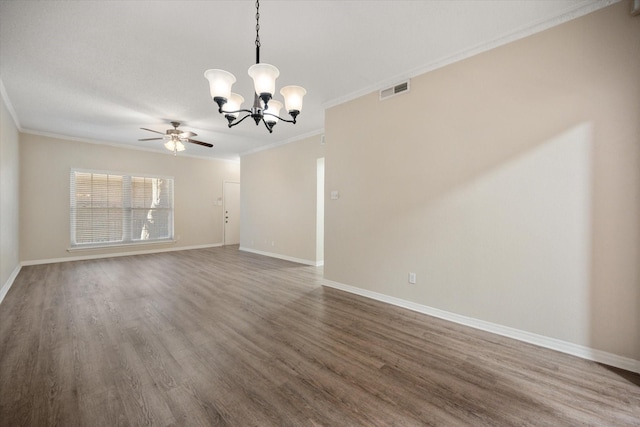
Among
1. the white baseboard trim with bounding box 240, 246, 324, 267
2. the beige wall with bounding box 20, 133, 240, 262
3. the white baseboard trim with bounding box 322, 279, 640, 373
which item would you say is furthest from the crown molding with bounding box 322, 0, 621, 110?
the beige wall with bounding box 20, 133, 240, 262

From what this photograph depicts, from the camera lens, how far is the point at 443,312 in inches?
117

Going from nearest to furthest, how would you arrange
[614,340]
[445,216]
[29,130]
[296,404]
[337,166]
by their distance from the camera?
[296,404]
[614,340]
[445,216]
[337,166]
[29,130]

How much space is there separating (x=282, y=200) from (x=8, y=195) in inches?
188

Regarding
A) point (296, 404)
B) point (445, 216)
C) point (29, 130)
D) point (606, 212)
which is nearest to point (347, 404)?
point (296, 404)

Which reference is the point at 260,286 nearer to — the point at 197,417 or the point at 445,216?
the point at 197,417

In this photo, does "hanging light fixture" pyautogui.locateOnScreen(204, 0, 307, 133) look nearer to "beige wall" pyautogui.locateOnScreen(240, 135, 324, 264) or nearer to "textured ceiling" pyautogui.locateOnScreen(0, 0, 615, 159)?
"textured ceiling" pyautogui.locateOnScreen(0, 0, 615, 159)

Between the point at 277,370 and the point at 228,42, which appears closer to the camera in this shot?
the point at 277,370

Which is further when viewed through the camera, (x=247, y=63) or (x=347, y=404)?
(x=247, y=63)

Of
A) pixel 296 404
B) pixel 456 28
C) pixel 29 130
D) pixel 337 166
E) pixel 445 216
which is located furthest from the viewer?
pixel 29 130

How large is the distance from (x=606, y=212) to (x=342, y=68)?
9.62 ft

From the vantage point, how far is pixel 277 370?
202cm

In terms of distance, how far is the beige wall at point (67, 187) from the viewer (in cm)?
554

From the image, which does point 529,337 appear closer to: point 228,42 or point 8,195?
point 228,42

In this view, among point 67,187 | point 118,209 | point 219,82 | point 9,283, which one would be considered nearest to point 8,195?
point 9,283
